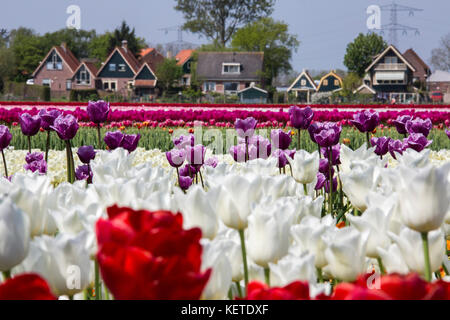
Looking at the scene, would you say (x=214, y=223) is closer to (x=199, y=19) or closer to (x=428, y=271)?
(x=428, y=271)

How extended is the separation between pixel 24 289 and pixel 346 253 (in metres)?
0.58

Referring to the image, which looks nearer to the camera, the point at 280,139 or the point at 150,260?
the point at 150,260

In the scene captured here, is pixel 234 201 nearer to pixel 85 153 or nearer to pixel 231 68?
pixel 85 153

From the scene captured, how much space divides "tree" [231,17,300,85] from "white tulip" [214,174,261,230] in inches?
2219

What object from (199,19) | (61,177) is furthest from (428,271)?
(199,19)

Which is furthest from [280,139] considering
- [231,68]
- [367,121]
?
[231,68]

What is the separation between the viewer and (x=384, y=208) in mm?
1217

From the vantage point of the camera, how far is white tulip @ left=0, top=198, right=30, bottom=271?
0.89 meters

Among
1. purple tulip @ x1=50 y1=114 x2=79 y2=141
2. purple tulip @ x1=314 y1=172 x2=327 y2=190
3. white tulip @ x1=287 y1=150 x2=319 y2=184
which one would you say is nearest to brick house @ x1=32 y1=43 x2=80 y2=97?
purple tulip @ x1=50 y1=114 x2=79 y2=141

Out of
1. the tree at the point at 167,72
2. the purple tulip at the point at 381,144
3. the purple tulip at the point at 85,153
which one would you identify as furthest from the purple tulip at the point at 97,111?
the tree at the point at 167,72

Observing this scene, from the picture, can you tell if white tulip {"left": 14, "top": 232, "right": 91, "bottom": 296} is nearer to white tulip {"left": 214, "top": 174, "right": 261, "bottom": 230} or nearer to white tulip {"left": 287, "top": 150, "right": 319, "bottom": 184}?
white tulip {"left": 214, "top": 174, "right": 261, "bottom": 230}

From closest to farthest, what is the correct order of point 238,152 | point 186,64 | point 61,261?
point 61,261, point 238,152, point 186,64

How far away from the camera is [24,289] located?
2.58ft

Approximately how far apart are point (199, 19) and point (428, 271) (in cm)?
5588
